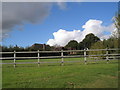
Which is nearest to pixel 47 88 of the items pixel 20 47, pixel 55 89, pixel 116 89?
pixel 55 89

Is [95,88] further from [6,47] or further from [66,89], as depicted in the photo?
[6,47]

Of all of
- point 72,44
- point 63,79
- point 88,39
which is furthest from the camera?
point 72,44

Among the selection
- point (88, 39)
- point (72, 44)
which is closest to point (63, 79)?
point (88, 39)

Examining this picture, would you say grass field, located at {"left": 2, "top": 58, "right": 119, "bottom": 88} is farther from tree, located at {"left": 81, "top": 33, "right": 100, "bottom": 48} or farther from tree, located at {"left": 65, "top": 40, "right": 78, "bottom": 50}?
tree, located at {"left": 65, "top": 40, "right": 78, "bottom": 50}

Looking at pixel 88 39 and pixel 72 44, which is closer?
pixel 88 39

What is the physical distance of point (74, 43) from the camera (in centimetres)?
7369

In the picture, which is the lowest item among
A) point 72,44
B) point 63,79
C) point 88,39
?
point 63,79

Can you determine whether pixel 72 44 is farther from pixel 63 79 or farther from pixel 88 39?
pixel 63 79

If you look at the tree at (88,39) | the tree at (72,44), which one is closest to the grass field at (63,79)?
the tree at (88,39)

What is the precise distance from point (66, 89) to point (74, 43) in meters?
68.9

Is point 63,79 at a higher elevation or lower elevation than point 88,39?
lower

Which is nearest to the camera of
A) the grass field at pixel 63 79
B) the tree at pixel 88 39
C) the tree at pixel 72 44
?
the grass field at pixel 63 79

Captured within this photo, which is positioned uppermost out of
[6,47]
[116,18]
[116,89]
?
[116,18]

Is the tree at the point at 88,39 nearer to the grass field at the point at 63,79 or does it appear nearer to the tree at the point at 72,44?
the tree at the point at 72,44
